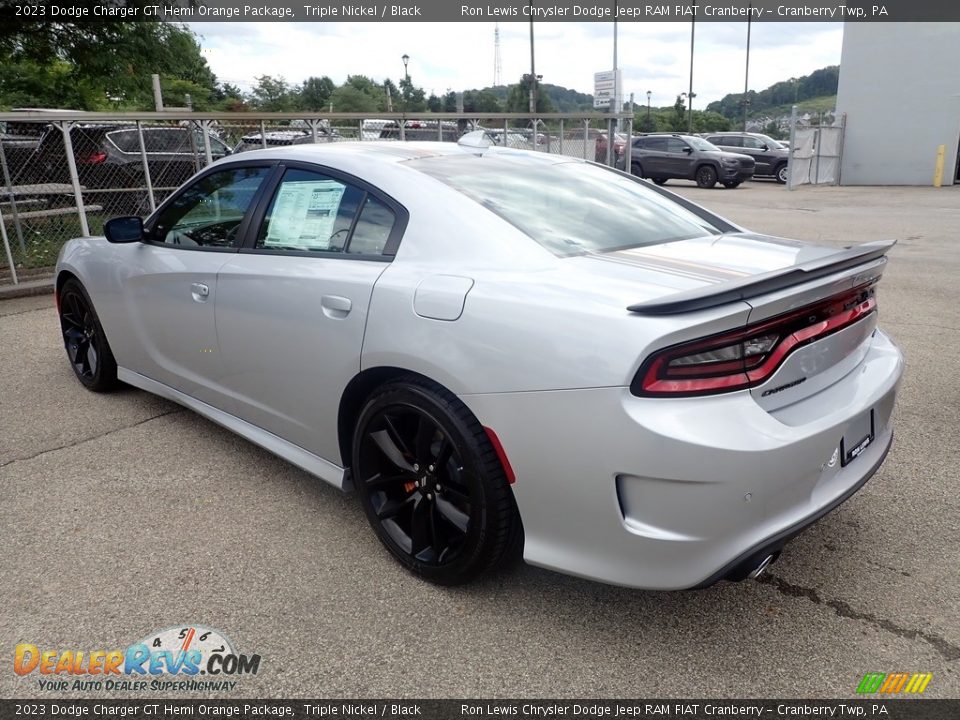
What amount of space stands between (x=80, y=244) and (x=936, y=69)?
972 inches

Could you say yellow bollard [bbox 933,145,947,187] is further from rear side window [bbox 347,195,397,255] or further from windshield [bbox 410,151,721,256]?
rear side window [bbox 347,195,397,255]

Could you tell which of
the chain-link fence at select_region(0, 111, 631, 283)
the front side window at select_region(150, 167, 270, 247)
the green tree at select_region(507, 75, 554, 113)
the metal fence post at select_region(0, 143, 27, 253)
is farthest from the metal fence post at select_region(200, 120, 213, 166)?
the green tree at select_region(507, 75, 554, 113)

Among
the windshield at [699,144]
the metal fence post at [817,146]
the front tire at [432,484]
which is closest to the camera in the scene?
the front tire at [432,484]

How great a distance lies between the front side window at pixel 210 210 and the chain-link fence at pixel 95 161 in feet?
16.0

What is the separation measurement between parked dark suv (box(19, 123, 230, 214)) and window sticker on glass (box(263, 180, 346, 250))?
6.42 m

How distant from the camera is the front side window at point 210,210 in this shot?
11.4 ft

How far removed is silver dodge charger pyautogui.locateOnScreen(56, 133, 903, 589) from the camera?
2031mm

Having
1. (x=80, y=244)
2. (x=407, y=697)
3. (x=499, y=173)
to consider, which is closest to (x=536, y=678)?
(x=407, y=697)

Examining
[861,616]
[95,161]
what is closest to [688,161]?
[95,161]

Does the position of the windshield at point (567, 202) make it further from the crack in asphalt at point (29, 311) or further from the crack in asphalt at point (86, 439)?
the crack in asphalt at point (29, 311)

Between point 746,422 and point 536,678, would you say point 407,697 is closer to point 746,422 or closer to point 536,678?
point 536,678

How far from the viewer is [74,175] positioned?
8.34 m

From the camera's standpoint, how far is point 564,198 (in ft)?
9.87

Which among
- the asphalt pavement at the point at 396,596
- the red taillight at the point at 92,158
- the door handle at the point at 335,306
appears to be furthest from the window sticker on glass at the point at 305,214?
the red taillight at the point at 92,158
